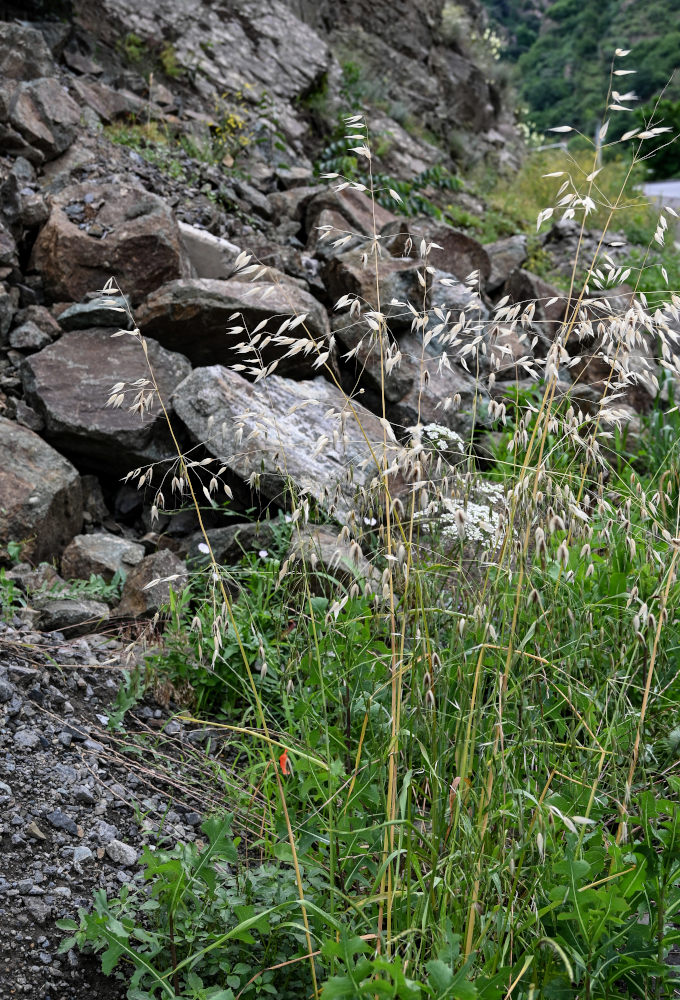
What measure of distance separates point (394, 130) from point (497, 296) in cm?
607

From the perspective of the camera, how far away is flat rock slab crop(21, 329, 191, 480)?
423 cm

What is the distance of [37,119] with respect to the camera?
6.06 meters

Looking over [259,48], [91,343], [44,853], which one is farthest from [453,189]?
[44,853]

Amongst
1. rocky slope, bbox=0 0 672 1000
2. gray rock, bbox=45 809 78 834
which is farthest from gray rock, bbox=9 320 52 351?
gray rock, bbox=45 809 78 834

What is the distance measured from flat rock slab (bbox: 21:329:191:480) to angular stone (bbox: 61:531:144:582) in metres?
0.61

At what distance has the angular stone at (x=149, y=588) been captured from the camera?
3.29m

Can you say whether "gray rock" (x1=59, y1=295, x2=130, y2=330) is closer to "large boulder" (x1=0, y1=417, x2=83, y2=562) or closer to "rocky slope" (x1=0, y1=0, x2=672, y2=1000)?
"rocky slope" (x1=0, y1=0, x2=672, y2=1000)

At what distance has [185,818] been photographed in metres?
2.35

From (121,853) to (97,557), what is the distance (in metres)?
1.82

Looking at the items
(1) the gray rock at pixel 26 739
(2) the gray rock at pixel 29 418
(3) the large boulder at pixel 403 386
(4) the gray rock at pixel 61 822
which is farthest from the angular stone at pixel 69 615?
(3) the large boulder at pixel 403 386

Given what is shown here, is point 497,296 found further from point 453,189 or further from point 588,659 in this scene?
point 588,659

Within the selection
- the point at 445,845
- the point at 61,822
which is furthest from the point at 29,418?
the point at 445,845

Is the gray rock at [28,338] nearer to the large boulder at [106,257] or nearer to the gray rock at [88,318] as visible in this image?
the gray rock at [88,318]

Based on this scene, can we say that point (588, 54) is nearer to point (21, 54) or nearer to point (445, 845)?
point (21, 54)
